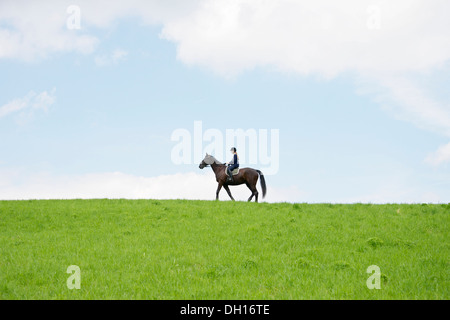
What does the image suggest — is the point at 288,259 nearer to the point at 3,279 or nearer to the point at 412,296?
the point at 412,296

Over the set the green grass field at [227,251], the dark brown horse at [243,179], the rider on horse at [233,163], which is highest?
the rider on horse at [233,163]

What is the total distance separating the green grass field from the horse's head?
5385mm

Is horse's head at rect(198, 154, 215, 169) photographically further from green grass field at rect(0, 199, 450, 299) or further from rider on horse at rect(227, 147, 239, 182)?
green grass field at rect(0, 199, 450, 299)

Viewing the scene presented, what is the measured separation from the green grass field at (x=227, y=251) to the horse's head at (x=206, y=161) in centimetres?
539

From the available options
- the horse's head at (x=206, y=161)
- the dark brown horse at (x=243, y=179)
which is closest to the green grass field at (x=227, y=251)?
the dark brown horse at (x=243, y=179)

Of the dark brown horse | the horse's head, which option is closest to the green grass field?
the dark brown horse

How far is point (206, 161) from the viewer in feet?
90.4

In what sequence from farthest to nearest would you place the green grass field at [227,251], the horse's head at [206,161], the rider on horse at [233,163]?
the horse's head at [206,161]
the rider on horse at [233,163]
the green grass field at [227,251]

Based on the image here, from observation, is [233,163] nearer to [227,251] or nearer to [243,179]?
[243,179]

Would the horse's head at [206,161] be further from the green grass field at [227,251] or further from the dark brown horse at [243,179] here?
the green grass field at [227,251]

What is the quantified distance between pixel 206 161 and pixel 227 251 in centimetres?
1488

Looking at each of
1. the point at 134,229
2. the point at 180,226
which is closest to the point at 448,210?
the point at 180,226

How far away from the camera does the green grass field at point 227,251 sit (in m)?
9.95

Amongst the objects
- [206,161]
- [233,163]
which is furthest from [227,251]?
[206,161]
